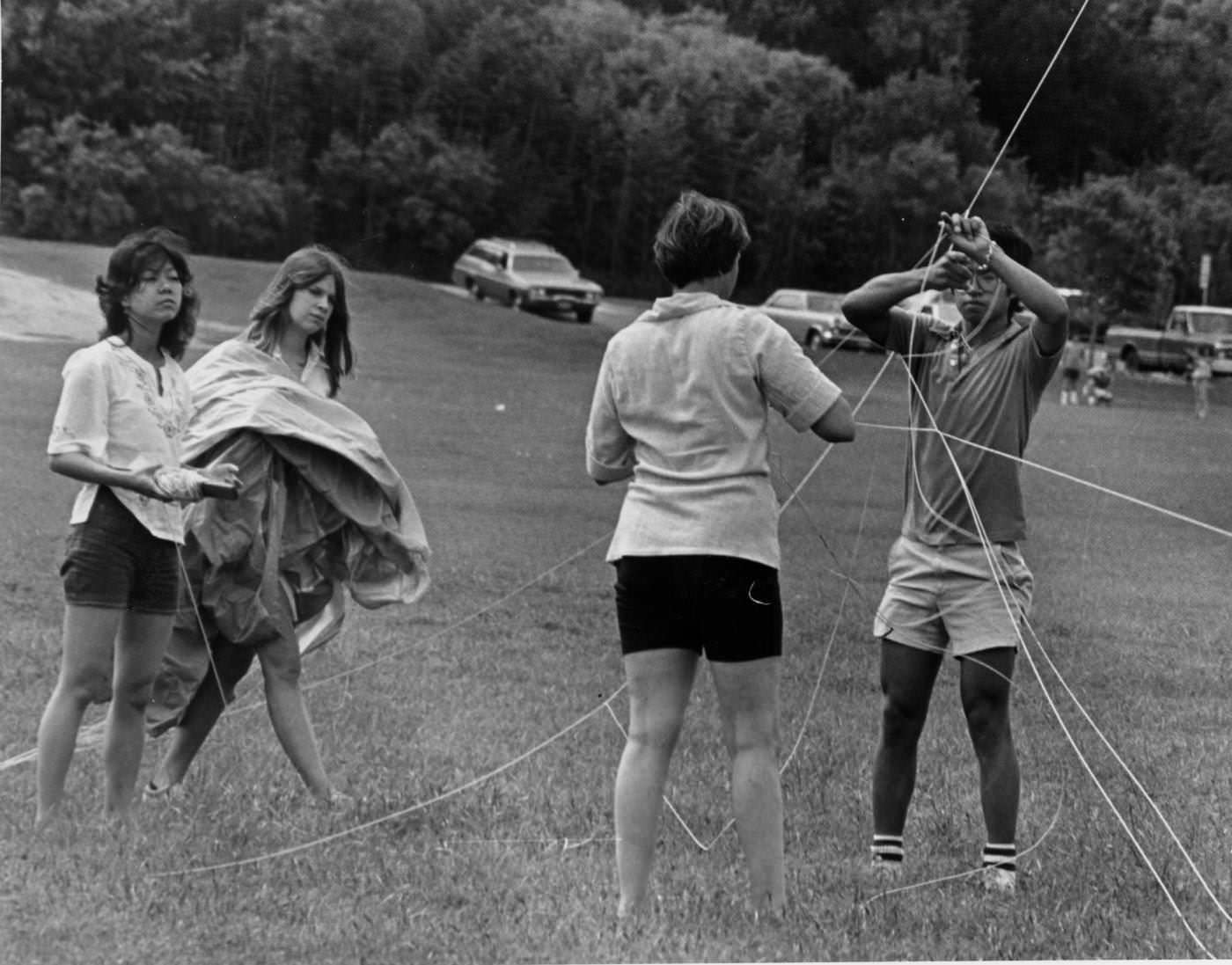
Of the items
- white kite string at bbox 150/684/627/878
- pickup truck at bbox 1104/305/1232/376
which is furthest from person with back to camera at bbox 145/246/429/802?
pickup truck at bbox 1104/305/1232/376

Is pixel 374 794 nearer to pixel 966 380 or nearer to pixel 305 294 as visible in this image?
pixel 305 294

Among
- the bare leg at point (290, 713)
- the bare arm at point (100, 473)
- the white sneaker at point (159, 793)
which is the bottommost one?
the white sneaker at point (159, 793)

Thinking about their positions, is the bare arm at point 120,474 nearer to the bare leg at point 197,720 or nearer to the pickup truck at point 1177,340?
the bare leg at point 197,720

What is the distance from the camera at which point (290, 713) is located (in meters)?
3.52

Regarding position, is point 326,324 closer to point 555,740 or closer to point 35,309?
point 555,740

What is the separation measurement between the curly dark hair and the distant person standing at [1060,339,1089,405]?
3567mm

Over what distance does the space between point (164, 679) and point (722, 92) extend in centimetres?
224

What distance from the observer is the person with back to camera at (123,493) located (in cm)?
310

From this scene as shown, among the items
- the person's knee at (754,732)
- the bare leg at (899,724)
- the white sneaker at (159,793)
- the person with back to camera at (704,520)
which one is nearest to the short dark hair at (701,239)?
the person with back to camera at (704,520)

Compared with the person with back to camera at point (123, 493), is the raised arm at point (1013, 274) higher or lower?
higher

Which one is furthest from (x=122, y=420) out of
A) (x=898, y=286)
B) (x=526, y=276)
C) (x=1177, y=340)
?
(x=1177, y=340)

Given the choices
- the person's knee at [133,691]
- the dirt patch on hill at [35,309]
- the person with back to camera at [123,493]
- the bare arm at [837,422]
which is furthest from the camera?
the dirt patch on hill at [35,309]

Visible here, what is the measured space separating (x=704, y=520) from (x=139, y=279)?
45.8 inches

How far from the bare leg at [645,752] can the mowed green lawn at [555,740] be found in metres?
0.10
